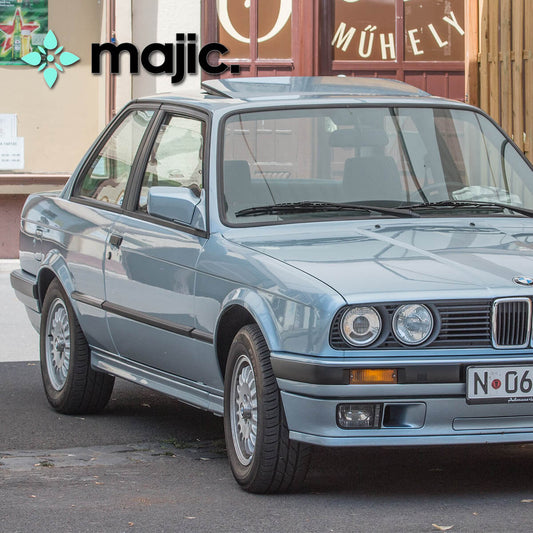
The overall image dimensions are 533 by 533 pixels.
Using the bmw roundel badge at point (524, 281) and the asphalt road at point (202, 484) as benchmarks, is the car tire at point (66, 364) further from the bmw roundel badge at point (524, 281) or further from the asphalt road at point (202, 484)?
the bmw roundel badge at point (524, 281)

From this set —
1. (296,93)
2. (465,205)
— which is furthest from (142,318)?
(465,205)

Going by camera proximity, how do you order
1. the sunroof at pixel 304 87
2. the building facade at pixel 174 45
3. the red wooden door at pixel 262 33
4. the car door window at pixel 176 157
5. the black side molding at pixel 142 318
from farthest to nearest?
the red wooden door at pixel 262 33
the building facade at pixel 174 45
the sunroof at pixel 304 87
the car door window at pixel 176 157
the black side molding at pixel 142 318

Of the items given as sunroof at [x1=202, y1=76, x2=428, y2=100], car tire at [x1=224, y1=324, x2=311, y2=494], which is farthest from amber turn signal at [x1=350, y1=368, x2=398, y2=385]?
sunroof at [x1=202, y1=76, x2=428, y2=100]

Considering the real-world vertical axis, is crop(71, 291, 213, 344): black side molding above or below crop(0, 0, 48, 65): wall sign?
below

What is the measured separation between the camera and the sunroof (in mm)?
6980

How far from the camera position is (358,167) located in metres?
6.60

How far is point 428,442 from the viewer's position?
5.30 meters

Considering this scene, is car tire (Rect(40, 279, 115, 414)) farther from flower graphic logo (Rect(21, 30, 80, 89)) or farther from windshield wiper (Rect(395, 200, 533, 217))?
flower graphic logo (Rect(21, 30, 80, 89))

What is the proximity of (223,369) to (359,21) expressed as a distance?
10476 millimetres

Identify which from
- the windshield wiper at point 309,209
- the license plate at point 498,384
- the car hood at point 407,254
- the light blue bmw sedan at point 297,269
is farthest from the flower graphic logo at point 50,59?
the license plate at point 498,384

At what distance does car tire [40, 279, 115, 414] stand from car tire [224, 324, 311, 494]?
1942mm

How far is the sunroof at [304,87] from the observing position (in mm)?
6980

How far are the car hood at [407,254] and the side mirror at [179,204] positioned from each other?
258 millimetres

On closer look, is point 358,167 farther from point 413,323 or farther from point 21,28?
point 21,28
